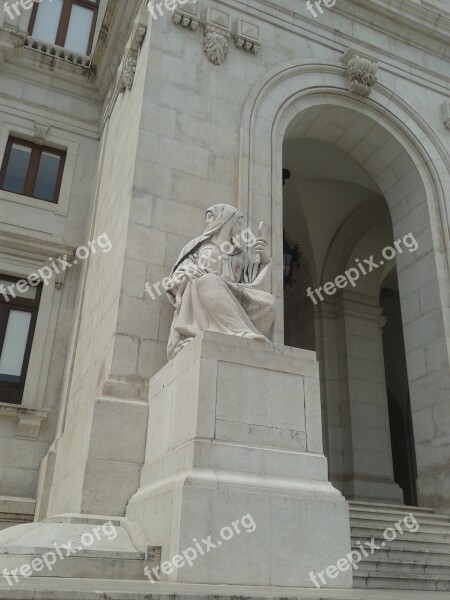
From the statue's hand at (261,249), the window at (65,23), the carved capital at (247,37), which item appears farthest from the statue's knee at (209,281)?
the window at (65,23)

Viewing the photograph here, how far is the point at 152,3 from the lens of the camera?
10.9 metres

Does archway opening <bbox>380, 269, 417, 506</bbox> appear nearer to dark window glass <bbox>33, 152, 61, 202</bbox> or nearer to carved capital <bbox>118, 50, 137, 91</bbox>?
dark window glass <bbox>33, 152, 61, 202</bbox>

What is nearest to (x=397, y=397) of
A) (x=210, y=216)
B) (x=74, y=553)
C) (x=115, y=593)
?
(x=210, y=216)

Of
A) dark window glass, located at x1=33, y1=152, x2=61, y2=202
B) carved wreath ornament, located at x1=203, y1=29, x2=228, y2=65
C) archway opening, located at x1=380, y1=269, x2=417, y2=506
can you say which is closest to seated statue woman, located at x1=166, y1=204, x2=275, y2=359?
carved wreath ornament, located at x1=203, y1=29, x2=228, y2=65

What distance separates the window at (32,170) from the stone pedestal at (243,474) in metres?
8.88

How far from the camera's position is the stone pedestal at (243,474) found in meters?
5.17

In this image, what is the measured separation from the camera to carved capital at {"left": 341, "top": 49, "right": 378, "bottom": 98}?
1209cm

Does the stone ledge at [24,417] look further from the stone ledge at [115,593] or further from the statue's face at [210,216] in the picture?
the stone ledge at [115,593]

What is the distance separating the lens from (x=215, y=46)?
1088cm

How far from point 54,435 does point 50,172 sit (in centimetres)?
664

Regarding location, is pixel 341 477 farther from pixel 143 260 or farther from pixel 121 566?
pixel 121 566

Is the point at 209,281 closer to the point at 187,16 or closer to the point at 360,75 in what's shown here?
the point at 187,16

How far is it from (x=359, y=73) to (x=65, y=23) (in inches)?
356

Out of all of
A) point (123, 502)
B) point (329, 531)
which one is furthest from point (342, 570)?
point (123, 502)
